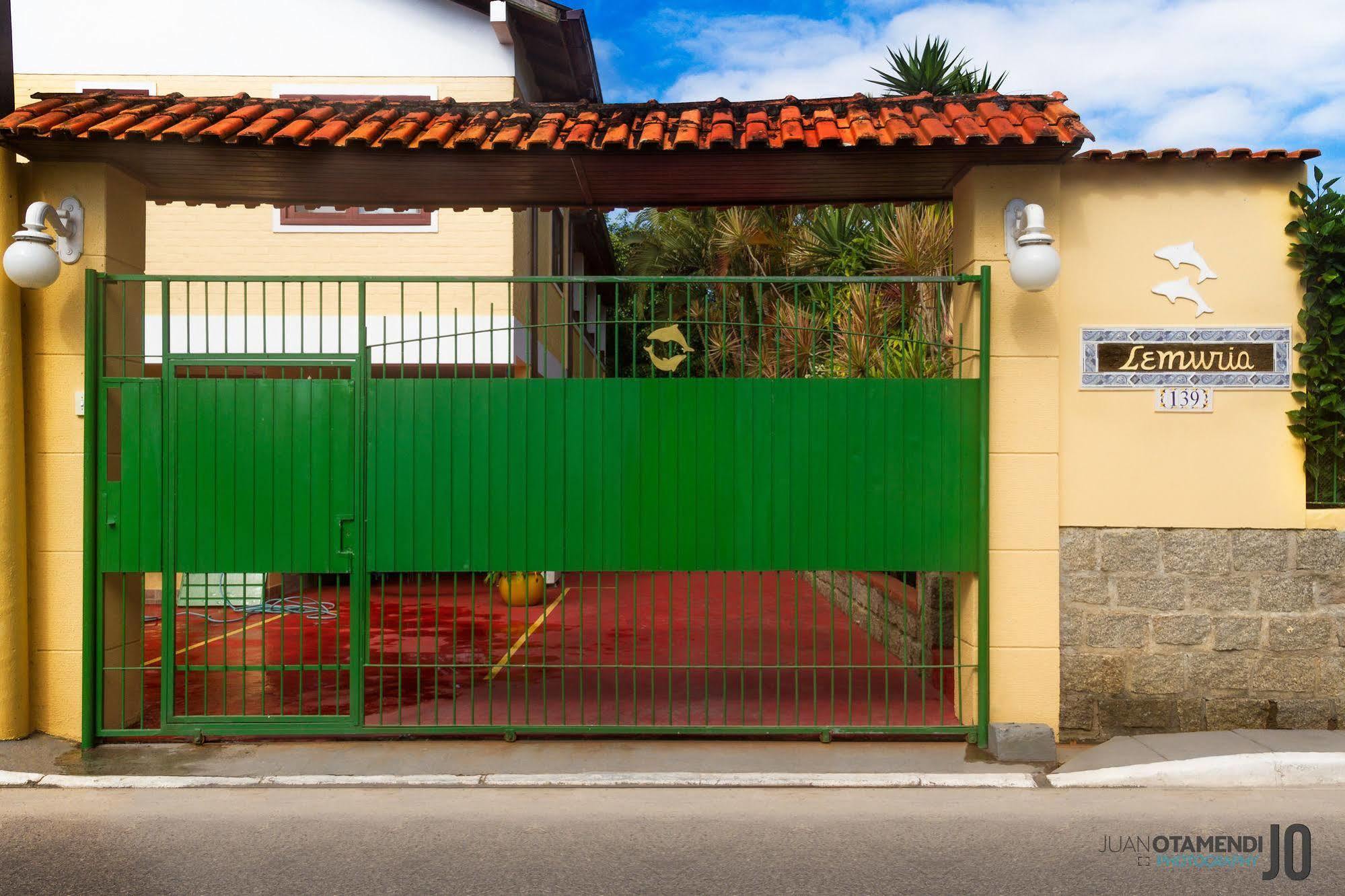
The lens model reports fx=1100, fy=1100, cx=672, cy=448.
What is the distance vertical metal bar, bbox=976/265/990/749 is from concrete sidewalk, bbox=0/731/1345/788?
29 centimetres

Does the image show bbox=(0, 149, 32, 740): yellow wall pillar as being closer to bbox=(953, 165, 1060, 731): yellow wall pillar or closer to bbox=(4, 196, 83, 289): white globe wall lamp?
bbox=(4, 196, 83, 289): white globe wall lamp

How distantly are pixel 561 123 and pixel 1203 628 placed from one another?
5234 millimetres

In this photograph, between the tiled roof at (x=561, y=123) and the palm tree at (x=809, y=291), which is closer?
the tiled roof at (x=561, y=123)

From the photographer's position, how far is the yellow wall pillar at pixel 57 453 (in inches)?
273

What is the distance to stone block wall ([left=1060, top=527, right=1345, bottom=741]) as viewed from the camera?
691 centimetres

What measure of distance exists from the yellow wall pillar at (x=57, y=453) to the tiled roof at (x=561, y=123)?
0.49 metres

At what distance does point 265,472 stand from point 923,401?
4.18m

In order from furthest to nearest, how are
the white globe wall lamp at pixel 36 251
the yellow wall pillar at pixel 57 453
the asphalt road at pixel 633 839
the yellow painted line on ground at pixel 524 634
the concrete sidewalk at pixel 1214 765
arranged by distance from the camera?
the yellow painted line on ground at pixel 524 634, the yellow wall pillar at pixel 57 453, the white globe wall lamp at pixel 36 251, the concrete sidewalk at pixel 1214 765, the asphalt road at pixel 633 839

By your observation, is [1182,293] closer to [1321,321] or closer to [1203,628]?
[1321,321]

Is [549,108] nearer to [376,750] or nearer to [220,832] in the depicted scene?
[376,750]

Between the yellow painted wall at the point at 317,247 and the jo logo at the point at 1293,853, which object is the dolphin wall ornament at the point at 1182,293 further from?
the yellow painted wall at the point at 317,247

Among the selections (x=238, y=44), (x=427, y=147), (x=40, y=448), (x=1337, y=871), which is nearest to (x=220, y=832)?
(x=40, y=448)

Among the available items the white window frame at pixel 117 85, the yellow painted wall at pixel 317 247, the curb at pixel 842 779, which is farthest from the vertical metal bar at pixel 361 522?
the white window frame at pixel 117 85

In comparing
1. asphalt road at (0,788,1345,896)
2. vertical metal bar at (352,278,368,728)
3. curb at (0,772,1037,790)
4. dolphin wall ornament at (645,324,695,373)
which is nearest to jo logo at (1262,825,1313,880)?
asphalt road at (0,788,1345,896)
